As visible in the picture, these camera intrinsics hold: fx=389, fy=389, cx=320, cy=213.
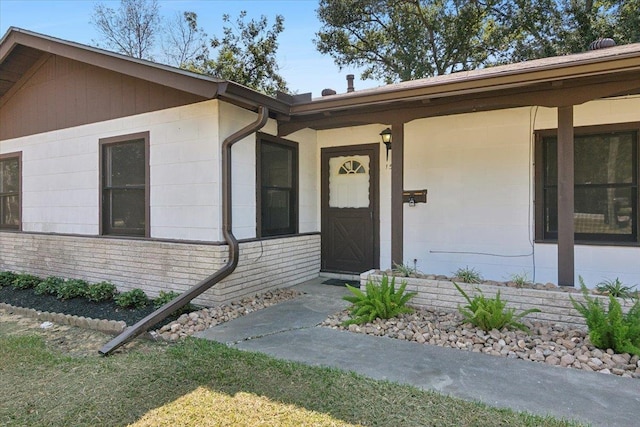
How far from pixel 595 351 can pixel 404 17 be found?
13.6 meters

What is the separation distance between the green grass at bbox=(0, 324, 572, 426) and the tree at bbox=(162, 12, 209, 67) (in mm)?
16735

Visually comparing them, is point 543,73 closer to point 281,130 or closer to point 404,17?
point 281,130

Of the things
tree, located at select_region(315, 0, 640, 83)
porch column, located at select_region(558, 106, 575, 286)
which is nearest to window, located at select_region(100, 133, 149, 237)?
porch column, located at select_region(558, 106, 575, 286)

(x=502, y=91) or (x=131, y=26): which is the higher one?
(x=131, y=26)

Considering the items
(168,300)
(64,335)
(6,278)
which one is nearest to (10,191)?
(6,278)

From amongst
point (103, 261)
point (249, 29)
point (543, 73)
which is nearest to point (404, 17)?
point (249, 29)

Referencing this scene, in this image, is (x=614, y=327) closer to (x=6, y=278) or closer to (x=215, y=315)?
(x=215, y=315)

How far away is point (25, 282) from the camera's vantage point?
21.3 feet

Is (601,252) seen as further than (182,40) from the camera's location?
No

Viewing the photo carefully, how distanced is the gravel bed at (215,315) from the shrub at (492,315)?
256 cm

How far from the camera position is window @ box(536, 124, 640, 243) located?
16.4 feet

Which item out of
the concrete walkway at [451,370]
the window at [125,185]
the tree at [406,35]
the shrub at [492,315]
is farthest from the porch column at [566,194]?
the tree at [406,35]

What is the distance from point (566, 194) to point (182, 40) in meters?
18.0

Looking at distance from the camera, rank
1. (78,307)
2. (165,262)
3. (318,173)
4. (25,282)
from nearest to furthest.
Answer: (78,307), (165,262), (25,282), (318,173)
